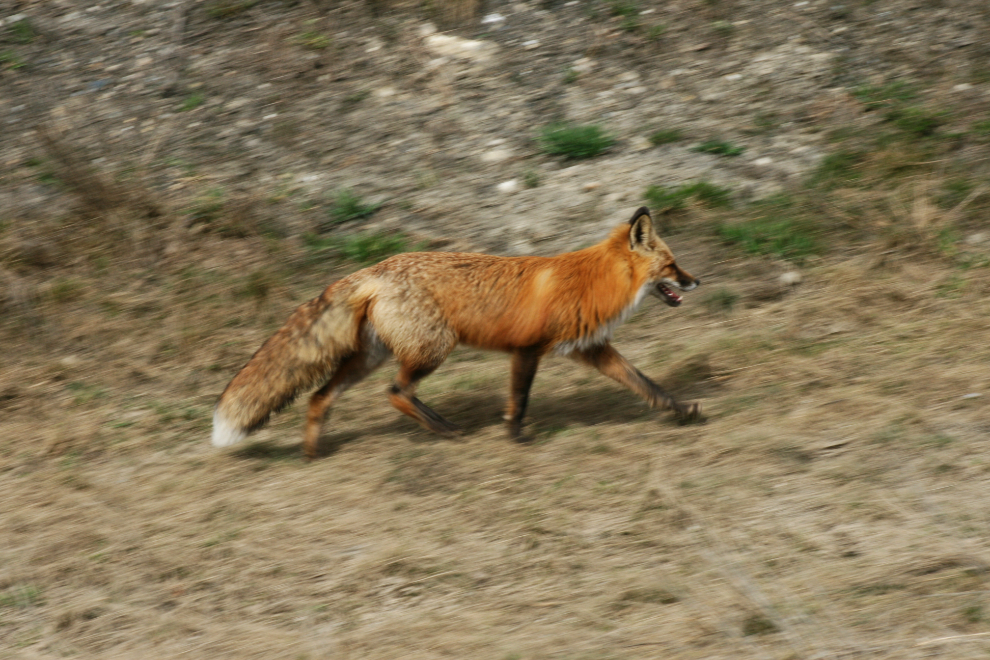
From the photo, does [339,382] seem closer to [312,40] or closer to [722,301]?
[722,301]

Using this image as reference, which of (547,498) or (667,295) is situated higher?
(667,295)

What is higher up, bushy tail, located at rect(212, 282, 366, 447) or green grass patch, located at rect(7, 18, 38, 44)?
green grass patch, located at rect(7, 18, 38, 44)

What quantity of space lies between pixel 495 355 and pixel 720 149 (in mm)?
3401

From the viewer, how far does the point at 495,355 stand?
7.41 metres

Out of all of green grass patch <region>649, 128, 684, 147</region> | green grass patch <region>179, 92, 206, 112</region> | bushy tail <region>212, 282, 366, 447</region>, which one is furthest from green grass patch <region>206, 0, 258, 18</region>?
bushy tail <region>212, 282, 366, 447</region>

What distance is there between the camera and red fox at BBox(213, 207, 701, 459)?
19.0ft

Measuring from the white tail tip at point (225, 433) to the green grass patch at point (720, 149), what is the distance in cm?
550

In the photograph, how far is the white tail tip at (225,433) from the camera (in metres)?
5.76

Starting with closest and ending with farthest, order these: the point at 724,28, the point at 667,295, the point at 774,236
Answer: the point at 667,295, the point at 774,236, the point at 724,28

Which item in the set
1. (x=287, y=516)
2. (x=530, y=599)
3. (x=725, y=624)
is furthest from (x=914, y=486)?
(x=287, y=516)

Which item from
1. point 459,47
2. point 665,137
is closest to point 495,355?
point 665,137

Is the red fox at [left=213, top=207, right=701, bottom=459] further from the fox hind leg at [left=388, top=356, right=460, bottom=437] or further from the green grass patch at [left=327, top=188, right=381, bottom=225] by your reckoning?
the green grass patch at [left=327, top=188, right=381, bottom=225]

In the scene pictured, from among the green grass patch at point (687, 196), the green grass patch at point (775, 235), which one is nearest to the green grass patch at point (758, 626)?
the green grass patch at point (775, 235)

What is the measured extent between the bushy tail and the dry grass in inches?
14.0
